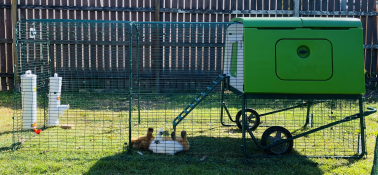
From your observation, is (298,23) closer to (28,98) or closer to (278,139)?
(278,139)

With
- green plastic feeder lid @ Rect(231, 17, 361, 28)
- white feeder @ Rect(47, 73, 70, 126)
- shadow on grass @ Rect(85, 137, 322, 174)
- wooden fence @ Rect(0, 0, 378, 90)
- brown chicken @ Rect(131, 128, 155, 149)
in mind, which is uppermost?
wooden fence @ Rect(0, 0, 378, 90)

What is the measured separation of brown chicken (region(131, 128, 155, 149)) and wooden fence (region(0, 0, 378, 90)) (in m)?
5.21

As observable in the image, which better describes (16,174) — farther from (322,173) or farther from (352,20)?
(352,20)

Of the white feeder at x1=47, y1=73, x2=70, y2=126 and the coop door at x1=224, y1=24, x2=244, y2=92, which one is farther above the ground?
the coop door at x1=224, y1=24, x2=244, y2=92

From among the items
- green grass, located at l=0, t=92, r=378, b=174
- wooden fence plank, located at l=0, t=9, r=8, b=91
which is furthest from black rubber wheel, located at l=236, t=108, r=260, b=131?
wooden fence plank, located at l=0, t=9, r=8, b=91

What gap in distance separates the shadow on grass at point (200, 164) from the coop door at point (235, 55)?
954 millimetres

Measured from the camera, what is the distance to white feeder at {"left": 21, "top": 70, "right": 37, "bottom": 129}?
534 cm

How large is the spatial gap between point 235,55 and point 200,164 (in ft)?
5.87

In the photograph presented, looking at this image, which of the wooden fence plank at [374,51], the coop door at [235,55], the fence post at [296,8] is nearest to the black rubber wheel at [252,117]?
the coop door at [235,55]

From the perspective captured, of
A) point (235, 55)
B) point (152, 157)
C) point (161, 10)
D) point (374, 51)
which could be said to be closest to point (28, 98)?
point (152, 157)

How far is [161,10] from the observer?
9.66 meters

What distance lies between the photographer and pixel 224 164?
14.7ft

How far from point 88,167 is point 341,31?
3552mm

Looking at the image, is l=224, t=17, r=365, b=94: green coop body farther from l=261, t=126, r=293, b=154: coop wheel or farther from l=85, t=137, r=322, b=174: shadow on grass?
l=85, t=137, r=322, b=174: shadow on grass
